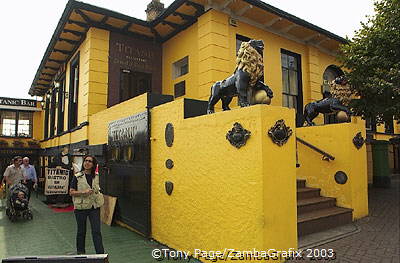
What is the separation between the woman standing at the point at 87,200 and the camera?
4430mm

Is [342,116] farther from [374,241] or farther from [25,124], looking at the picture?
[25,124]

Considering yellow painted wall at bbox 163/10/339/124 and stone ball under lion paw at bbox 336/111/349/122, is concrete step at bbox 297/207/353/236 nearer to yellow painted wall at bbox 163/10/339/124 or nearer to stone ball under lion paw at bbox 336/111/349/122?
stone ball under lion paw at bbox 336/111/349/122

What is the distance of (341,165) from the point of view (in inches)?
244

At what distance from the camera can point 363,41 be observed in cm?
802

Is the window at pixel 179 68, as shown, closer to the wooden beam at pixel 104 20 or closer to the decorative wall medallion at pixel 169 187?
the wooden beam at pixel 104 20

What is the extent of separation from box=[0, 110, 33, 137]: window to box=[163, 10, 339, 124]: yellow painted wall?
1475 centimetres

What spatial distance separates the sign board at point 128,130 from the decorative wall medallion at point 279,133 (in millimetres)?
2926

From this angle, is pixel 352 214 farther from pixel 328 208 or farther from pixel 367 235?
pixel 367 235

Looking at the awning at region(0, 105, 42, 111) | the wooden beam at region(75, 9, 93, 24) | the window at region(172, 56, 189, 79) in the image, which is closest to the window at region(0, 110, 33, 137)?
the awning at region(0, 105, 42, 111)

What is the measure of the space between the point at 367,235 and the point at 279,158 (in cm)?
260

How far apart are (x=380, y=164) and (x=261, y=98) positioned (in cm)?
923

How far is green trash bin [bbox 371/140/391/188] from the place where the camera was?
1067 centimetres

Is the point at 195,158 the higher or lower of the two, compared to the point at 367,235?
higher

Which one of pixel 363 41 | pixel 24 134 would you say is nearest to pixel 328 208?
pixel 363 41
